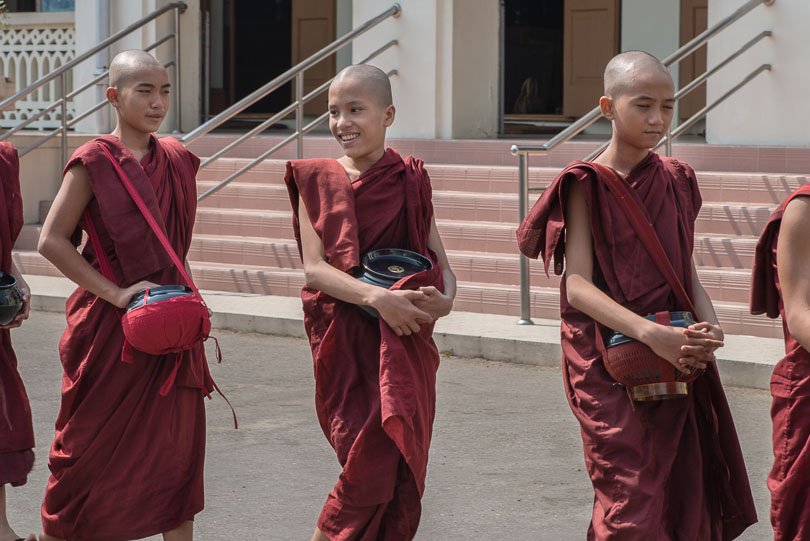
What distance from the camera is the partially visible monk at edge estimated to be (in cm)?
426

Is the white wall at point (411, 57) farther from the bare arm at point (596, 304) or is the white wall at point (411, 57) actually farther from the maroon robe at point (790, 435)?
the maroon robe at point (790, 435)

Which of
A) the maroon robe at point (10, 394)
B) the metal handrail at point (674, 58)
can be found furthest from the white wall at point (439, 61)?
the maroon robe at point (10, 394)

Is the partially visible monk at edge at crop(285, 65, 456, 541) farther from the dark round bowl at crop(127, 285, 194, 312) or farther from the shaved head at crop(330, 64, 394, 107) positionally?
the dark round bowl at crop(127, 285, 194, 312)

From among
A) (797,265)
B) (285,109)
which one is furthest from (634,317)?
(285,109)

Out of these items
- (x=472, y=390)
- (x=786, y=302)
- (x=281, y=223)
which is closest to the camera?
(x=786, y=302)

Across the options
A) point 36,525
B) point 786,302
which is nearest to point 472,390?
point 36,525

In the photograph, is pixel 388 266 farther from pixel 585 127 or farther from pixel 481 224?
pixel 481 224

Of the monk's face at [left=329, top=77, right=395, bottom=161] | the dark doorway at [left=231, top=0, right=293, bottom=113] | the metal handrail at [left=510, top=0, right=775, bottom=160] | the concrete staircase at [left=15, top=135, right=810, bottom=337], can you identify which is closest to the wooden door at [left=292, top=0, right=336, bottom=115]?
the dark doorway at [left=231, top=0, right=293, bottom=113]

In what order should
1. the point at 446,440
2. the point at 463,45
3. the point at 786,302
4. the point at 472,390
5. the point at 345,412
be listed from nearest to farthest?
the point at 786,302, the point at 345,412, the point at 446,440, the point at 472,390, the point at 463,45

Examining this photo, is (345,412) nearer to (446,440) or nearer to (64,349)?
(64,349)

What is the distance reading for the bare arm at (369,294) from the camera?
4207 mm

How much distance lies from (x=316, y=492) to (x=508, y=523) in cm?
91

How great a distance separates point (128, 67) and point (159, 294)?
769 millimetres

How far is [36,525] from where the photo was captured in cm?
546
